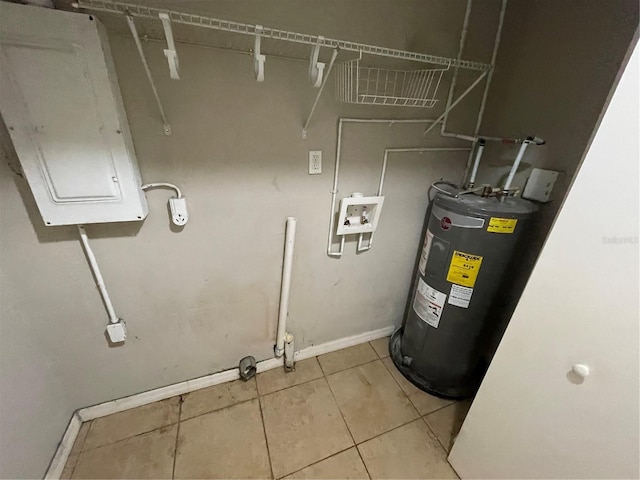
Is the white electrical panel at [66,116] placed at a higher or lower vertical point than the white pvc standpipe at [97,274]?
higher

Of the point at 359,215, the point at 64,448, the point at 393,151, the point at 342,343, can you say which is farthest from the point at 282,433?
the point at 393,151

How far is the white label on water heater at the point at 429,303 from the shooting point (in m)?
1.35

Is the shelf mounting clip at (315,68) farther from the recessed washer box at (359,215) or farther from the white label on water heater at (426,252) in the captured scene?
the white label on water heater at (426,252)

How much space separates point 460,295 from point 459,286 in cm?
5

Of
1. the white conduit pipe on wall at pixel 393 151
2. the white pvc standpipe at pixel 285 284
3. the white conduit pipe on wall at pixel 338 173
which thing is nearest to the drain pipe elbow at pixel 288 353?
the white pvc standpipe at pixel 285 284

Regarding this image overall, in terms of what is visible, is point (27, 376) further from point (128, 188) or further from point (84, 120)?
point (84, 120)

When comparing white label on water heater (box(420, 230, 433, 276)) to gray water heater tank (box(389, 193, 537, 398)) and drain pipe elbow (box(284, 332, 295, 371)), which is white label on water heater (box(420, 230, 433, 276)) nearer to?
gray water heater tank (box(389, 193, 537, 398))

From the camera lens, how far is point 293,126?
114cm

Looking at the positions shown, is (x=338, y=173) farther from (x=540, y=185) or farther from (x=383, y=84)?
(x=540, y=185)

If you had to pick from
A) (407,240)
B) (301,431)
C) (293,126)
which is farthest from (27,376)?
(407,240)

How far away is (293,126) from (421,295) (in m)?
1.08

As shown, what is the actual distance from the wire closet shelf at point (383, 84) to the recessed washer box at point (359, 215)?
448 millimetres

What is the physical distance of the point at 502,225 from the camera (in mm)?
1125

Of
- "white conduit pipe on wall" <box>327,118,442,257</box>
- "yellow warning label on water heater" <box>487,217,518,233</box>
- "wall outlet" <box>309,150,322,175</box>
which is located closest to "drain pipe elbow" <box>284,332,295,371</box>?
"white conduit pipe on wall" <box>327,118,442,257</box>
